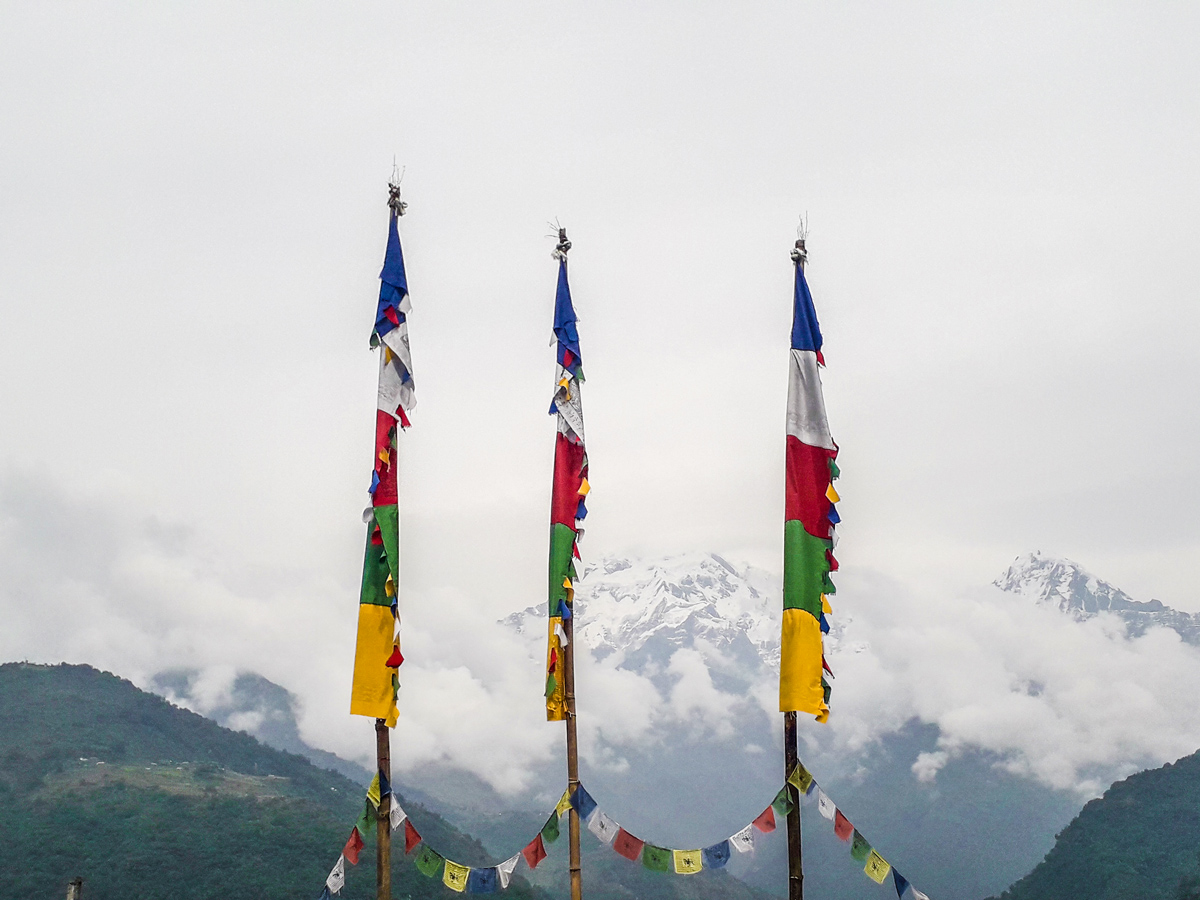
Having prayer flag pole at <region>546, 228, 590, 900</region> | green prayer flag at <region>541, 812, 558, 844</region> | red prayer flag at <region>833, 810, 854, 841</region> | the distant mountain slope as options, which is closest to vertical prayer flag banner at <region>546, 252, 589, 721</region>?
prayer flag pole at <region>546, 228, 590, 900</region>

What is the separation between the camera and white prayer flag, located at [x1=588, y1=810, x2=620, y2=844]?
13031 millimetres

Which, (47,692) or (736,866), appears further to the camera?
(736,866)

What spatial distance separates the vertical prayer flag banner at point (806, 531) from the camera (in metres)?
12.1

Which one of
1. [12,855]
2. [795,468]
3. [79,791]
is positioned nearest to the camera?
[795,468]

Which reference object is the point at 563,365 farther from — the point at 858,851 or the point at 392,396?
the point at 858,851

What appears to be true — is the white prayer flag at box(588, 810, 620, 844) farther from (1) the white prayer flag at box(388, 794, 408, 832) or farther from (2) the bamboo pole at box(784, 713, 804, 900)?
(2) the bamboo pole at box(784, 713, 804, 900)

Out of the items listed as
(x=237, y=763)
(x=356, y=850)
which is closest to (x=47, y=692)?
(x=237, y=763)

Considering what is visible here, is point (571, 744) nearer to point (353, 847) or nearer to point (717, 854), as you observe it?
point (717, 854)

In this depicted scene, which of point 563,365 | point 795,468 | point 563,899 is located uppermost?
point 563,365

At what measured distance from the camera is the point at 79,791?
212ft

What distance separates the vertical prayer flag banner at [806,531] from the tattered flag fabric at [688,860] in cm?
247

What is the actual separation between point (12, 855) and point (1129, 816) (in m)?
63.9

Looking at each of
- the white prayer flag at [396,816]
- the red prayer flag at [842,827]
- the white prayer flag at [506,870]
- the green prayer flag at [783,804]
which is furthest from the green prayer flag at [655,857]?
the white prayer flag at [396,816]

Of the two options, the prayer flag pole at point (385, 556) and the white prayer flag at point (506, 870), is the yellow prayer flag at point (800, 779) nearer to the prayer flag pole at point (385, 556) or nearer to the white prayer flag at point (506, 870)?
the white prayer flag at point (506, 870)
